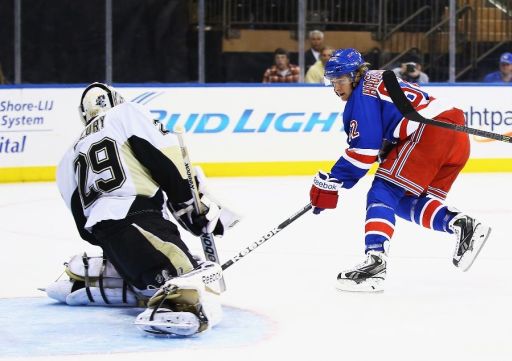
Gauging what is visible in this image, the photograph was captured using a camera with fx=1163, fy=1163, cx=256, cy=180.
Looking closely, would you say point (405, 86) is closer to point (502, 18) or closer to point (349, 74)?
point (349, 74)

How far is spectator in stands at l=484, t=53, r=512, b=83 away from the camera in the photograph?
9.91 meters

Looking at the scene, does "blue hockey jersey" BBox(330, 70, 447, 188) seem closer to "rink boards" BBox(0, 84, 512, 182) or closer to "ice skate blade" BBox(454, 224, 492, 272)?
"ice skate blade" BBox(454, 224, 492, 272)

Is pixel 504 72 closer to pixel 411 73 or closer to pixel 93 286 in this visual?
pixel 411 73

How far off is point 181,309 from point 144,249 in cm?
28

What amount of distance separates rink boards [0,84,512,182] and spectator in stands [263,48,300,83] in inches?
10.1

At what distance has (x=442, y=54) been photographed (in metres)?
10.0

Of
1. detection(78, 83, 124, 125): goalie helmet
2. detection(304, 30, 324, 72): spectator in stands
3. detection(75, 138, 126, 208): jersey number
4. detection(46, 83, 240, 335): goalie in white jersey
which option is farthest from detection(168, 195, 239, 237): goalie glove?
detection(304, 30, 324, 72): spectator in stands

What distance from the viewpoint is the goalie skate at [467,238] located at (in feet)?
15.0

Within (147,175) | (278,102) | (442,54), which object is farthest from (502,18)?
(147,175)

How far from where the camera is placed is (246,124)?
30.6 ft

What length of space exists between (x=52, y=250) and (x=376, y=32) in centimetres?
534

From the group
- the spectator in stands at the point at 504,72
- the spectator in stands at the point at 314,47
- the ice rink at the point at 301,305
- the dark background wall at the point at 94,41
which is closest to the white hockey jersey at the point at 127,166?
the ice rink at the point at 301,305

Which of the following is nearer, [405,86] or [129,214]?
[129,214]

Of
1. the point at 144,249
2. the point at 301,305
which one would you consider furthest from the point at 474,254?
the point at 144,249
